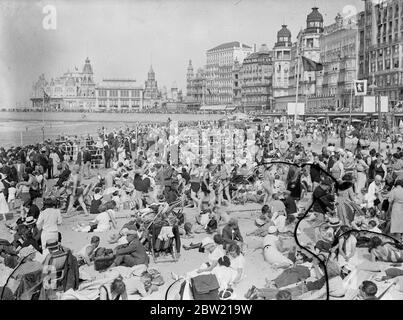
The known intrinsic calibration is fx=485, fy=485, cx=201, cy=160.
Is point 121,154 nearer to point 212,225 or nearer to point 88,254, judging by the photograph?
point 212,225

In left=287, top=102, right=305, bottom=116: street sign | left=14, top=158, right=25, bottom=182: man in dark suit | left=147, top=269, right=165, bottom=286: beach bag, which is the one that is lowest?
left=147, top=269, right=165, bottom=286: beach bag

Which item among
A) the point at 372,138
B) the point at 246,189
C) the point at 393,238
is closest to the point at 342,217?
the point at 393,238

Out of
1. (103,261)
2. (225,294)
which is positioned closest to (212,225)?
(103,261)

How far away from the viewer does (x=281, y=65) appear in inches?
509

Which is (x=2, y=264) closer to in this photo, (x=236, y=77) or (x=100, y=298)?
(x=100, y=298)

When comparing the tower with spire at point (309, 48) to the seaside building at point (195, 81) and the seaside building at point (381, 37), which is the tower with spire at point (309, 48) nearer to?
the seaside building at point (381, 37)

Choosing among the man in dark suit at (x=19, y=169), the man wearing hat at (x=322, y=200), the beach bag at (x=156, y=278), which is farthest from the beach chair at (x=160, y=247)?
the man in dark suit at (x=19, y=169)

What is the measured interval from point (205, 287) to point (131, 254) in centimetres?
102

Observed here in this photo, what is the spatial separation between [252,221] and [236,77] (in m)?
6.92

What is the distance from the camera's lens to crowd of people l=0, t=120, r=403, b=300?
454 cm

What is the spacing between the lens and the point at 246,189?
323 inches

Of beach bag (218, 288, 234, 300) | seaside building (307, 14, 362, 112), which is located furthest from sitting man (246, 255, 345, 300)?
seaside building (307, 14, 362, 112)

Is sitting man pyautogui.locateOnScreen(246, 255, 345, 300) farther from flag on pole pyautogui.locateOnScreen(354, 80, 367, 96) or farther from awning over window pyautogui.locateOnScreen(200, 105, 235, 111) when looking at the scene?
awning over window pyautogui.locateOnScreen(200, 105, 235, 111)

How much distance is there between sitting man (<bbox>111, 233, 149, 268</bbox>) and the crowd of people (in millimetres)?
11
